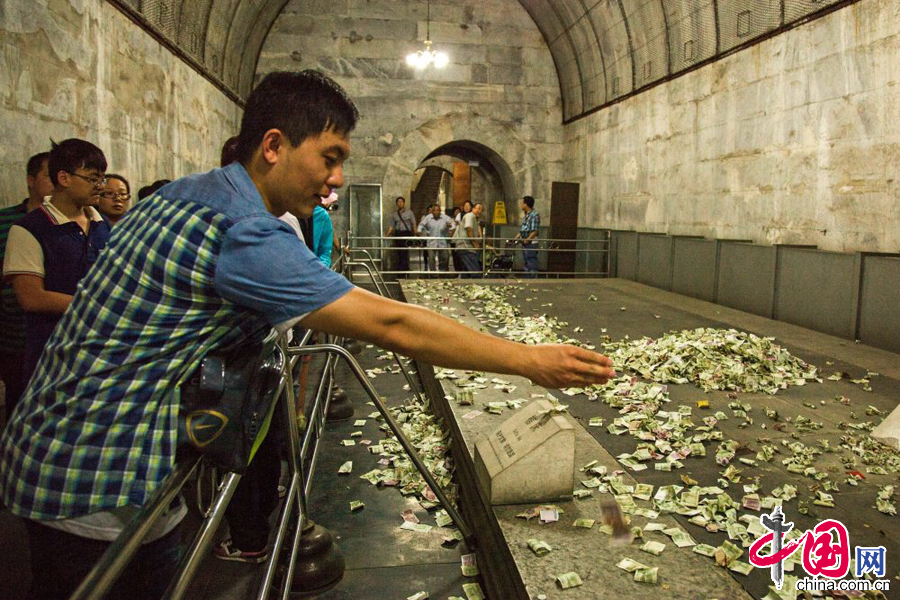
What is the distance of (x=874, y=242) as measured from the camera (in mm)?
7219

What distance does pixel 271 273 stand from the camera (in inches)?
53.9

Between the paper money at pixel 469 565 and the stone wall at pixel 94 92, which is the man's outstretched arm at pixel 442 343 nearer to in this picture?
the paper money at pixel 469 565

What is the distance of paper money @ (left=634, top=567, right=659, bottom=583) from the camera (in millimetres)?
2438

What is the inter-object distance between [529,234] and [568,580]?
37.9 ft

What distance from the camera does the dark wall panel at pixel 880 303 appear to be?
661cm

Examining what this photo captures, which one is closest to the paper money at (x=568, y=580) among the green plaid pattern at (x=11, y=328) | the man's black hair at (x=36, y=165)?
the green plaid pattern at (x=11, y=328)

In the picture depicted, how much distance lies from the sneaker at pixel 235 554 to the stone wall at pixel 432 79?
545 inches

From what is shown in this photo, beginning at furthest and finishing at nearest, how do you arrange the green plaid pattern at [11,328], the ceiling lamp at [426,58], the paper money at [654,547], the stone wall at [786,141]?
the ceiling lamp at [426,58], the stone wall at [786,141], the green plaid pattern at [11,328], the paper money at [654,547]

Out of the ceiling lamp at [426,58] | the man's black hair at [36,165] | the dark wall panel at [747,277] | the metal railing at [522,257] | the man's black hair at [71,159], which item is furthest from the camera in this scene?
the ceiling lamp at [426,58]

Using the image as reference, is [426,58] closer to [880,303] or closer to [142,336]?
[880,303]

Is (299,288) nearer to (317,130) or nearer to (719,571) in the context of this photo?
(317,130)

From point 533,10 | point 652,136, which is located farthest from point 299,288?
point 533,10

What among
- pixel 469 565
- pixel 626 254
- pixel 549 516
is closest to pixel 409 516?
pixel 469 565

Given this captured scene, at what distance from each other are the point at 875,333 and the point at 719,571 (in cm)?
568
